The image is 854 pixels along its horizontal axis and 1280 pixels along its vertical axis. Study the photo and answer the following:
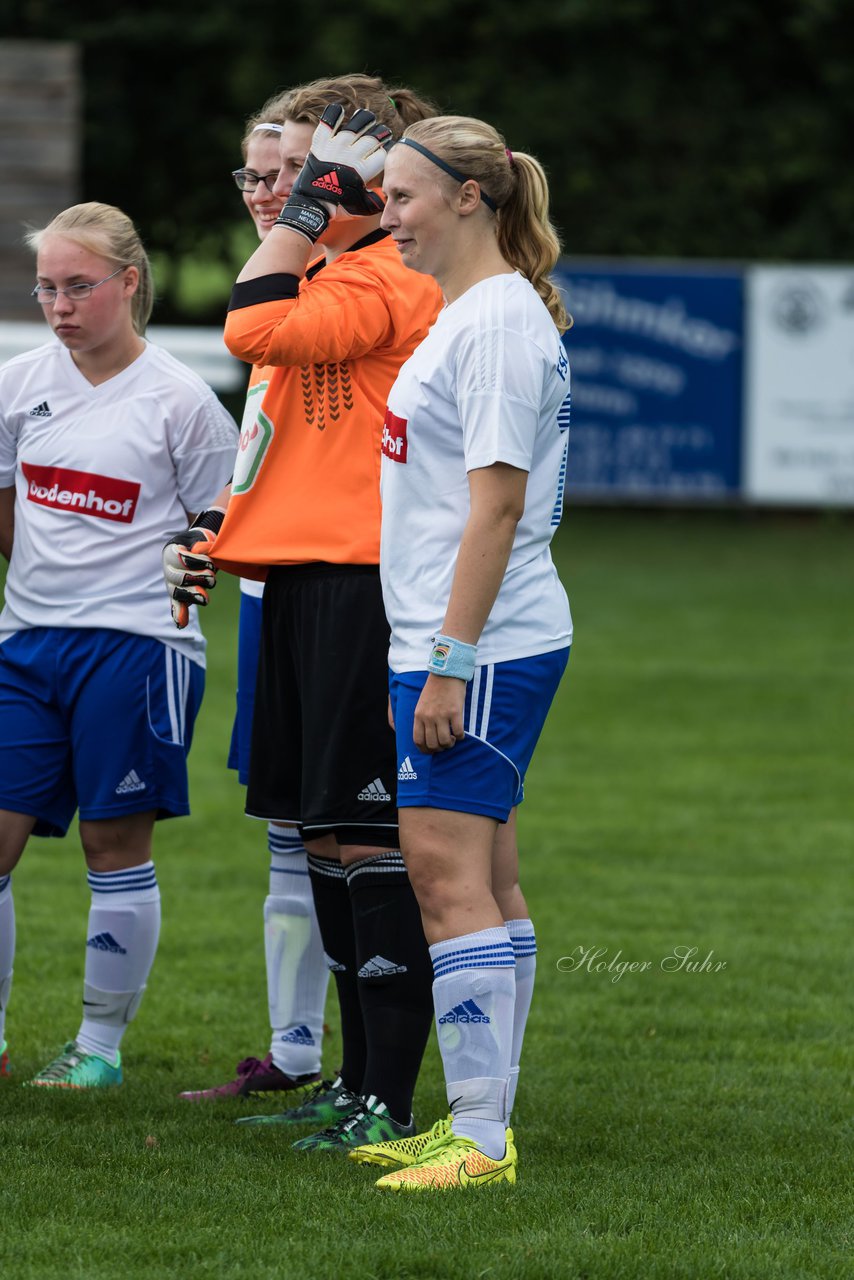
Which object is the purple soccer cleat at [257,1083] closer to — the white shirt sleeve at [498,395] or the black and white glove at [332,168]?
the white shirt sleeve at [498,395]

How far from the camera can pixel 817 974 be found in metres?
5.88

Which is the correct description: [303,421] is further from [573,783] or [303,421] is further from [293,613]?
[573,783]

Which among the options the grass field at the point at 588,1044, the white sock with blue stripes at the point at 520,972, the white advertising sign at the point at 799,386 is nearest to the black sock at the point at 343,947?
the grass field at the point at 588,1044

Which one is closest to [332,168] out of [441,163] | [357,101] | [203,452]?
[357,101]

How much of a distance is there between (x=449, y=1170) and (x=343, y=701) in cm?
99

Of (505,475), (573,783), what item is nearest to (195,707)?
(505,475)

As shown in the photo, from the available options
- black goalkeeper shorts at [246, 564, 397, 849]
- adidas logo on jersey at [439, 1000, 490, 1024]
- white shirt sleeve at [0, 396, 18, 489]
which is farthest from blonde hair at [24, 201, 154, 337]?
adidas logo on jersey at [439, 1000, 490, 1024]

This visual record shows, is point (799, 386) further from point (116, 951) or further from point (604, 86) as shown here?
point (116, 951)

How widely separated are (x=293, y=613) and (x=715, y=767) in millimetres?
5394

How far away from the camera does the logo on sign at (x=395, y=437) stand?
374 cm

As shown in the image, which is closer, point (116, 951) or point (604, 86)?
point (116, 951)

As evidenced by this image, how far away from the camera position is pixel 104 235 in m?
4.45

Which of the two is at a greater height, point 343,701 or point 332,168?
point 332,168

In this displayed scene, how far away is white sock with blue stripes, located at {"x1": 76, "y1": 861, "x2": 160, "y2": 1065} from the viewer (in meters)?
4.67
